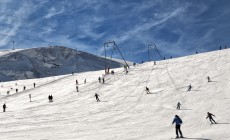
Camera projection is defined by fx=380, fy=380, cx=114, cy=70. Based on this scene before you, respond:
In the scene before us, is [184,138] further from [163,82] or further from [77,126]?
[163,82]

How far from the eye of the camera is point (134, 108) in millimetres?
36500

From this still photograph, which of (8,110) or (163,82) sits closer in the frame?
(8,110)

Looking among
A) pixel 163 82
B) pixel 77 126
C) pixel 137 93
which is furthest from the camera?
pixel 163 82

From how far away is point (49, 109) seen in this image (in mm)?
41688

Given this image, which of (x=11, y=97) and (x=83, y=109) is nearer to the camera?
(x=83, y=109)

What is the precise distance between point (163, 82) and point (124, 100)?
10388 millimetres

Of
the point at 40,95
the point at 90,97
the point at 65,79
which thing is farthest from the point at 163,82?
the point at 65,79

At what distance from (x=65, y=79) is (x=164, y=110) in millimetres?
43016

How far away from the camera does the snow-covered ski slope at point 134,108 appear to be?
2567 cm

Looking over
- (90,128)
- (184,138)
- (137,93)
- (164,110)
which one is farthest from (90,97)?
(184,138)

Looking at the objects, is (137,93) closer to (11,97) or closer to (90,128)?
(90,128)

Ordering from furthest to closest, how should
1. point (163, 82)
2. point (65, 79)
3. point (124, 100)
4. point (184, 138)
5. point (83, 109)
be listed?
point (65, 79) < point (163, 82) < point (124, 100) < point (83, 109) < point (184, 138)

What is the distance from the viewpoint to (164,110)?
33.6m

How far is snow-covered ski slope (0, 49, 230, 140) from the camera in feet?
84.2
